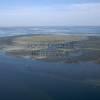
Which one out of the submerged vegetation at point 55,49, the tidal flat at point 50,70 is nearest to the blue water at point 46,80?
the tidal flat at point 50,70

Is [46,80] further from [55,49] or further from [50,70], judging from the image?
[55,49]

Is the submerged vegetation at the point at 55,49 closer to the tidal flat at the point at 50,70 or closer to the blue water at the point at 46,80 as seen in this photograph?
the tidal flat at the point at 50,70

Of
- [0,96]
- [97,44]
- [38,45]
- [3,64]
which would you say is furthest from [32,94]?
[97,44]

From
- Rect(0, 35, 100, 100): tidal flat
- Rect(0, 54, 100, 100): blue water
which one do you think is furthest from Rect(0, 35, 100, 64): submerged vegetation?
Rect(0, 54, 100, 100): blue water

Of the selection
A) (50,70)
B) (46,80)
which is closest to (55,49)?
(50,70)

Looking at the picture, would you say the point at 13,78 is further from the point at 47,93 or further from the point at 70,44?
the point at 70,44

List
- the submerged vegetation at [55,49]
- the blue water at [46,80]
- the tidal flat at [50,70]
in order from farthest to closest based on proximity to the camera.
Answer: the submerged vegetation at [55,49], the tidal flat at [50,70], the blue water at [46,80]

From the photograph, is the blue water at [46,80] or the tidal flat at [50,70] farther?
the tidal flat at [50,70]

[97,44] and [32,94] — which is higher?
[97,44]

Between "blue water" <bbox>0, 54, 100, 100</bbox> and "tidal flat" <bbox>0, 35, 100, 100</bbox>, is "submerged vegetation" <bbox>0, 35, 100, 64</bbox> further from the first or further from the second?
"blue water" <bbox>0, 54, 100, 100</bbox>
